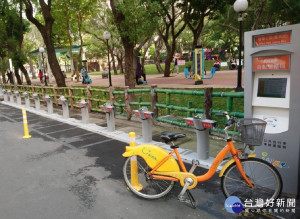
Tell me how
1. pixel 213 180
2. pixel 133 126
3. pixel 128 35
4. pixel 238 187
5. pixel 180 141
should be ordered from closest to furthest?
pixel 238 187
pixel 213 180
pixel 180 141
pixel 133 126
pixel 128 35

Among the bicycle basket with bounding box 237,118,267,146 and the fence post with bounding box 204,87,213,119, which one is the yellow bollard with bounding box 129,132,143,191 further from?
the fence post with bounding box 204,87,213,119

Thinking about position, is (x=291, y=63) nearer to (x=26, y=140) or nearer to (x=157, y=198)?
(x=157, y=198)

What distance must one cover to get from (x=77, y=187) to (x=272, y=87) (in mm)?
3608

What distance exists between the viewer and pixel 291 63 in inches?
140

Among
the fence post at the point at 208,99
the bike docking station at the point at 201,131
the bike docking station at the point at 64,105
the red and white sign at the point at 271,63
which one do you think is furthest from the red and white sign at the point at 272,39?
the bike docking station at the point at 64,105

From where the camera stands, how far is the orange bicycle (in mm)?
3486

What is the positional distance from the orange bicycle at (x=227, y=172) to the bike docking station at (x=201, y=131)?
54.3 inches

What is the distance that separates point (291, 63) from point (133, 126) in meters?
6.11

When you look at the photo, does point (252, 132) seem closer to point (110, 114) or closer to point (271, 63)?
point (271, 63)

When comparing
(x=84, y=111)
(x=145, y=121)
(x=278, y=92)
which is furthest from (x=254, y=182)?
(x=84, y=111)

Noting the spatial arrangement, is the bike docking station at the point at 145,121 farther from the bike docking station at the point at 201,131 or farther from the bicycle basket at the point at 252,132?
the bicycle basket at the point at 252,132

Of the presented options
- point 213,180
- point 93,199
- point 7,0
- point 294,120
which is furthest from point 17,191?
point 7,0

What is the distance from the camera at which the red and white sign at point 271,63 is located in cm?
361

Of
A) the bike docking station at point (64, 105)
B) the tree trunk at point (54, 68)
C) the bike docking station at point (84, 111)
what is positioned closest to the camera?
the bike docking station at point (84, 111)
